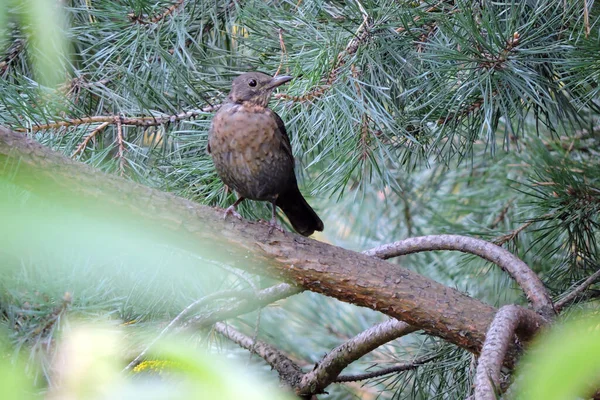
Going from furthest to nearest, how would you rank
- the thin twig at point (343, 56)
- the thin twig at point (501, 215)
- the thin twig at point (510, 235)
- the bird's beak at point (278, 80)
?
the thin twig at point (501, 215)
the thin twig at point (510, 235)
the bird's beak at point (278, 80)
the thin twig at point (343, 56)

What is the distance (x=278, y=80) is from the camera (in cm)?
210

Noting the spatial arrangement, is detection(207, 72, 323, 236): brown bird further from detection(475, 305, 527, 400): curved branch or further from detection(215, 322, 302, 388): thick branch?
detection(475, 305, 527, 400): curved branch

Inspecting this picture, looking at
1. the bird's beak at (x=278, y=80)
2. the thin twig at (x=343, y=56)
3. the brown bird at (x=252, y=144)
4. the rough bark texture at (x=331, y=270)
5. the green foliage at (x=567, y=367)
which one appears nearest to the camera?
the green foliage at (x=567, y=367)

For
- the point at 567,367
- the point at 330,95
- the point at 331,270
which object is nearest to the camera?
the point at 567,367

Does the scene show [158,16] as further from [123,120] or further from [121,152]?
[121,152]

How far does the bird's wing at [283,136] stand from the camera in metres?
2.19

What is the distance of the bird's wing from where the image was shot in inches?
86.4

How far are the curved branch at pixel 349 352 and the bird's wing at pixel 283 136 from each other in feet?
2.18

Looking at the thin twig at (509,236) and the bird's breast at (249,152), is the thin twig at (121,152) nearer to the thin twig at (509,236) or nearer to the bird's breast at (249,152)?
the bird's breast at (249,152)

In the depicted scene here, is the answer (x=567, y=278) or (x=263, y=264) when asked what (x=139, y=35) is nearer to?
(x=263, y=264)

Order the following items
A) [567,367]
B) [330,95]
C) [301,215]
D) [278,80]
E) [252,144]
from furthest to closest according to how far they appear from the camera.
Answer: [301,215] → [252,144] → [278,80] → [330,95] → [567,367]

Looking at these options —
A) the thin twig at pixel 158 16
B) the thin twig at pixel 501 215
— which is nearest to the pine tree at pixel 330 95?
the thin twig at pixel 158 16

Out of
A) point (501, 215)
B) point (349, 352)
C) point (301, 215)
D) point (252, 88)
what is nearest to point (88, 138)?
point (252, 88)

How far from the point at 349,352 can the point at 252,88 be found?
0.89 m
